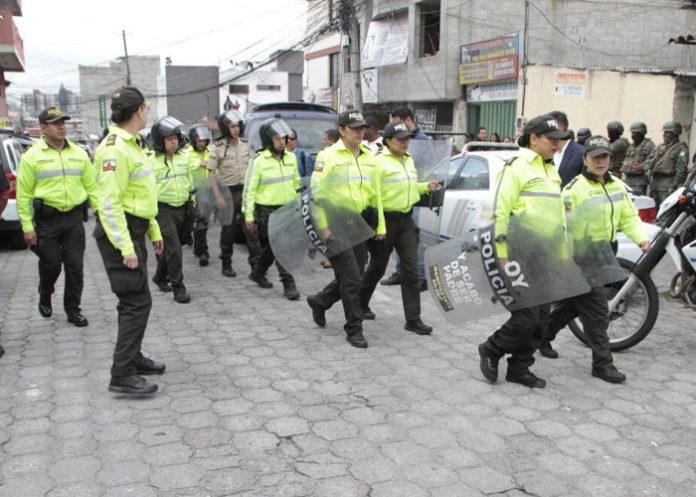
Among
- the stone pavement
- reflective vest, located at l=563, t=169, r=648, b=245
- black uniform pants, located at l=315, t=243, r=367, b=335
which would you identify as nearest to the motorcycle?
the stone pavement

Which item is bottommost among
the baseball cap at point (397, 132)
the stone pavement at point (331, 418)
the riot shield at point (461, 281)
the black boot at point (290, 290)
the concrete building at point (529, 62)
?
the stone pavement at point (331, 418)

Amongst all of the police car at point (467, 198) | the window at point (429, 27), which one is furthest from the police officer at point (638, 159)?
the window at point (429, 27)

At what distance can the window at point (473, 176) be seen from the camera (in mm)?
7183

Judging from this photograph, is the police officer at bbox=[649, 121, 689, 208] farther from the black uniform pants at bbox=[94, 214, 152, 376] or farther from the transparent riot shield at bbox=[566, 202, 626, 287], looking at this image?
the black uniform pants at bbox=[94, 214, 152, 376]

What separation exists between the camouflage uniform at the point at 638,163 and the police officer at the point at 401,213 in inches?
221

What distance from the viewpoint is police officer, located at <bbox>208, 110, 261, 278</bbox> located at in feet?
26.3

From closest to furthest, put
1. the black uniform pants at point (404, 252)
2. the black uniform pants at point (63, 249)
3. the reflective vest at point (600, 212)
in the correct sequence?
the reflective vest at point (600, 212) < the black uniform pants at point (404, 252) < the black uniform pants at point (63, 249)

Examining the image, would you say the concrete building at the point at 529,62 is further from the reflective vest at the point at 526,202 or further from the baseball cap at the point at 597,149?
the reflective vest at the point at 526,202

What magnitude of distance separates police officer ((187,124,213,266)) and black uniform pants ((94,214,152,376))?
160 inches

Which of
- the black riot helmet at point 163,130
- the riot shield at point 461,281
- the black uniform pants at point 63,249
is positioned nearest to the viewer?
the riot shield at point 461,281

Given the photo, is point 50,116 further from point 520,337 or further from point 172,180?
point 520,337

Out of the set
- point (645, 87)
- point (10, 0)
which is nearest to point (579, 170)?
point (645, 87)

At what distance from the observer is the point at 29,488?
124 inches

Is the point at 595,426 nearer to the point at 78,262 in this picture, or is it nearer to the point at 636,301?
the point at 636,301
